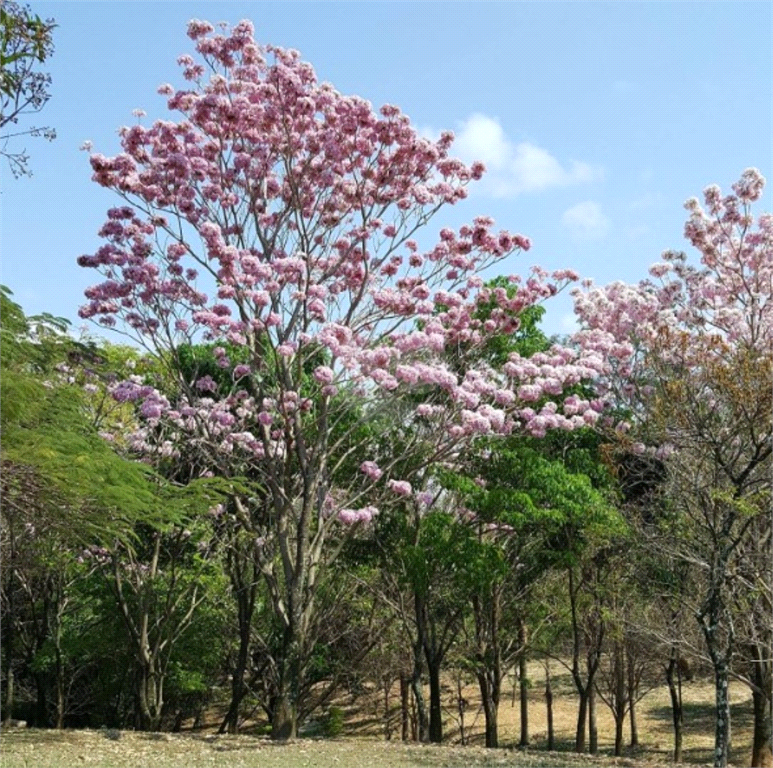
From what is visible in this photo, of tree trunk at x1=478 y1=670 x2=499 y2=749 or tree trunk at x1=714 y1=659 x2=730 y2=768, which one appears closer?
tree trunk at x1=714 y1=659 x2=730 y2=768

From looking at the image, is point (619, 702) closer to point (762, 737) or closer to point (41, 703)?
point (762, 737)

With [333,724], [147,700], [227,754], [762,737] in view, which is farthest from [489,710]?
[227,754]

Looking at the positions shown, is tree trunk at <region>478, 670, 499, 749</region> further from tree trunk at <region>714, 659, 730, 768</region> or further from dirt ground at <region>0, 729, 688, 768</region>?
tree trunk at <region>714, 659, 730, 768</region>

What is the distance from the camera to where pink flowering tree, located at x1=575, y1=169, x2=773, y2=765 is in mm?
13336

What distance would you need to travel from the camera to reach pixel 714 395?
14344mm

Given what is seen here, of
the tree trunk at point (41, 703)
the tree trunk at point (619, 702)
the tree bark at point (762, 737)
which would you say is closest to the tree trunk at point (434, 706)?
the tree trunk at point (619, 702)

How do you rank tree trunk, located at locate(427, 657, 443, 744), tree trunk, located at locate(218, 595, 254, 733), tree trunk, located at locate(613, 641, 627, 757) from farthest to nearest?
1. tree trunk, located at locate(613, 641, 627, 757)
2. tree trunk, located at locate(218, 595, 254, 733)
3. tree trunk, located at locate(427, 657, 443, 744)

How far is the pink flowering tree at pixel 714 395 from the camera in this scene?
43.8 ft

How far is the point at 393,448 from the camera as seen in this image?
18.7 meters

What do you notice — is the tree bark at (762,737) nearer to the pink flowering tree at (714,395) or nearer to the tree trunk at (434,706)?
the pink flowering tree at (714,395)

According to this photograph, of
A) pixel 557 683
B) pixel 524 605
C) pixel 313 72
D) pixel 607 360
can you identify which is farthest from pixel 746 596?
pixel 557 683

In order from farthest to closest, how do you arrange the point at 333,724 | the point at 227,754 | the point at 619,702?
the point at 333,724
the point at 619,702
the point at 227,754

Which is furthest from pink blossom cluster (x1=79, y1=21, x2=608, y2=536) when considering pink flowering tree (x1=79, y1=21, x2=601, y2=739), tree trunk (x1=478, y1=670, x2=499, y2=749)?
tree trunk (x1=478, y1=670, x2=499, y2=749)

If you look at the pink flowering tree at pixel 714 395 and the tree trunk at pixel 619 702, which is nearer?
the pink flowering tree at pixel 714 395
